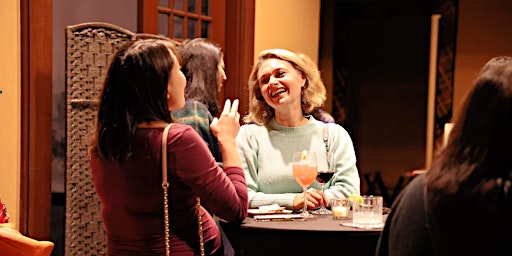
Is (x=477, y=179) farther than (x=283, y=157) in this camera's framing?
No

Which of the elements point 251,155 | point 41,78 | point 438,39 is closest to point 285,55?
point 251,155

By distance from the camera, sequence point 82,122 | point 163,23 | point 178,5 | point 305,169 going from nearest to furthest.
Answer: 1. point 305,169
2. point 82,122
3. point 163,23
4. point 178,5

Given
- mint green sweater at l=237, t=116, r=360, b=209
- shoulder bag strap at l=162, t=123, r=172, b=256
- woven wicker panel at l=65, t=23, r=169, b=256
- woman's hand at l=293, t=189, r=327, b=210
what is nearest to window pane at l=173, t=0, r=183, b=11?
woven wicker panel at l=65, t=23, r=169, b=256

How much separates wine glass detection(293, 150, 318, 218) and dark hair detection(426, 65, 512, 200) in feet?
4.25

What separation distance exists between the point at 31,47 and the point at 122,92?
5.08 feet

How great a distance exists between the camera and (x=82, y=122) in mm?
3547

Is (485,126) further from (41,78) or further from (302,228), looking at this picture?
(41,78)

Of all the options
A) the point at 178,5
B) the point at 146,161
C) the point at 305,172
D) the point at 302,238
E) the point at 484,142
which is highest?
the point at 178,5

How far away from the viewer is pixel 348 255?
2.27m

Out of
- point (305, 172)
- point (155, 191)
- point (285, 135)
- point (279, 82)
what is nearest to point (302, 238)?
point (305, 172)

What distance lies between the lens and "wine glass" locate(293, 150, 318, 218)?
2.50 m

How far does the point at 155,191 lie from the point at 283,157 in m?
1.06

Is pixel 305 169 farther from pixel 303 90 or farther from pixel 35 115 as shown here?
pixel 35 115

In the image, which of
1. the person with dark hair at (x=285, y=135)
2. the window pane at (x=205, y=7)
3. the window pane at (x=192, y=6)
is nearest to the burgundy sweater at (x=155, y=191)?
the person with dark hair at (x=285, y=135)
